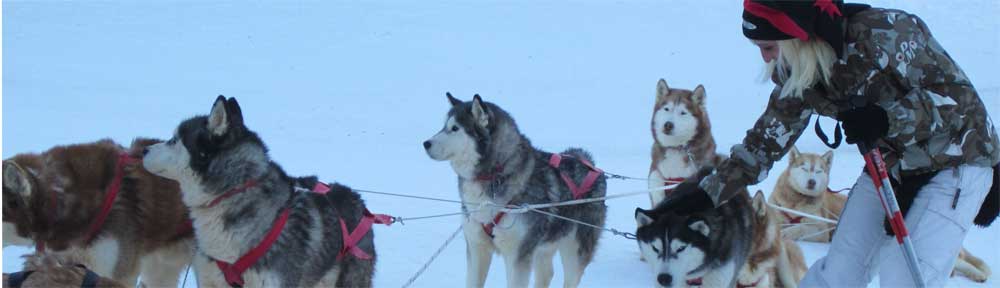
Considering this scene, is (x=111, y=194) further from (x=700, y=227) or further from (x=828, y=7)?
(x=828, y=7)

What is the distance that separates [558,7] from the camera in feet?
61.3

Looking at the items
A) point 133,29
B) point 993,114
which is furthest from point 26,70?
point 993,114

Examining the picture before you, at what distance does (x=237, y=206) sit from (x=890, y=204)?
1892 mm

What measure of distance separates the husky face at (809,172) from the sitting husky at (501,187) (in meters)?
2.25

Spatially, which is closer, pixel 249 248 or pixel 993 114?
pixel 249 248

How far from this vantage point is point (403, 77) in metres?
14.2

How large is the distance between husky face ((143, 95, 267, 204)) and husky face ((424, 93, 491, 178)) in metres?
1.18

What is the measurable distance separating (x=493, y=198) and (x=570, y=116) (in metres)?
7.74

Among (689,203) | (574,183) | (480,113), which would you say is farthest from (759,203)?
(480,113)

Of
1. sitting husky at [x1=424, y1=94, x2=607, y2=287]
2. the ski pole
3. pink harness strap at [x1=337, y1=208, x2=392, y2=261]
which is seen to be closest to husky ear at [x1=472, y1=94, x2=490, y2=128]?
sitting husky at [x1=424, y1=94, x2=607, y2=287]

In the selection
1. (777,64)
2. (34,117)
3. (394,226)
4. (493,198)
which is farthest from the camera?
(34,117)

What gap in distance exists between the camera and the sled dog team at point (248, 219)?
10.1 ft

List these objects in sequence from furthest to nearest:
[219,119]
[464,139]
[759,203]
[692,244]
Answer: [464,139] → [759,203] → [692,244] → [219,119]

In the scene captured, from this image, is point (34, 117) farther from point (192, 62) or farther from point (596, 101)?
point (596, 101)
